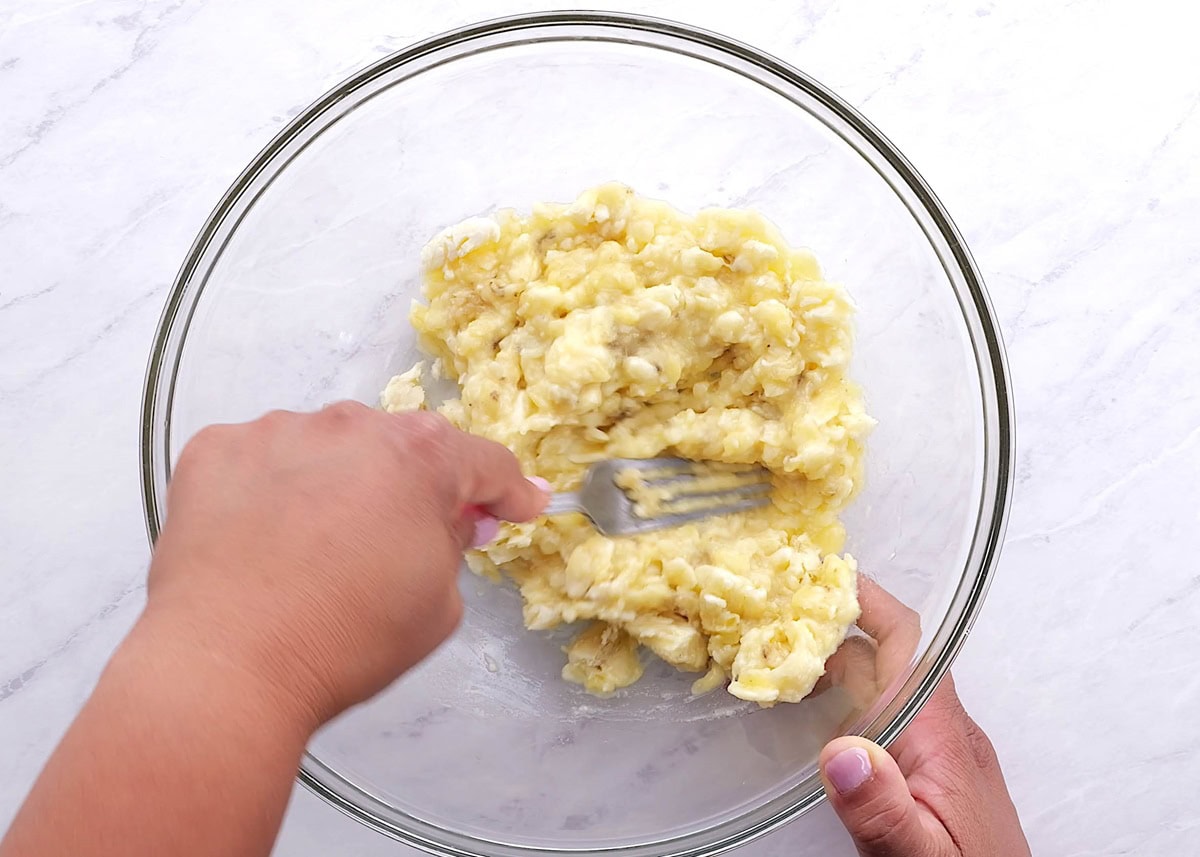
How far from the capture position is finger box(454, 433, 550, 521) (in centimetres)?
106

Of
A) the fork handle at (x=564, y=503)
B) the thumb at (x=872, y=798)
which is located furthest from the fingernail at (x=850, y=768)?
the fork handle at (x=564, y=503)

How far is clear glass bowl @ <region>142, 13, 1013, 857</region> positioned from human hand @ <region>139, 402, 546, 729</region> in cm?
53

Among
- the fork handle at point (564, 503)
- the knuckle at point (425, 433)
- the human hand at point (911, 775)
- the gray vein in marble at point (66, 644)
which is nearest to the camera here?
the knuckle at point (425, 433)

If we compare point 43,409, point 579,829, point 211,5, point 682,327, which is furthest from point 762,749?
point 211,5

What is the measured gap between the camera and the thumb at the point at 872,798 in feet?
4.55

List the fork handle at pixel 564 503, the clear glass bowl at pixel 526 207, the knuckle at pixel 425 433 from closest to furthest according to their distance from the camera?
the knuckle at pixel 425 433, the fork handle at pixel 564 503, the clear glass bowl at pixel 526 207

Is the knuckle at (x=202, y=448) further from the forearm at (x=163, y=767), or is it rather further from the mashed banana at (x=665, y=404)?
the mashed banana at (x=665, y=404)

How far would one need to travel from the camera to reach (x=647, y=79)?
1580 millimetres

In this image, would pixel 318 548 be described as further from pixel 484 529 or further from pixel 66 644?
pixel 66 644

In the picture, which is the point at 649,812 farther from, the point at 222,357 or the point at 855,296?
the point at 222,357

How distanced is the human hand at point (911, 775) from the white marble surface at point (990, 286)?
8cm

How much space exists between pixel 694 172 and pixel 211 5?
2.94 feet

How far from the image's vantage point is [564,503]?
1324 millimetres

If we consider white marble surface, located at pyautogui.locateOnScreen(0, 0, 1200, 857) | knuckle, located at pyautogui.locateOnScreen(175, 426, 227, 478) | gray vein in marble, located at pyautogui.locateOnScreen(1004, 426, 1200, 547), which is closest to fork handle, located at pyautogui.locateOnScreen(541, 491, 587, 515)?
knuckle, located at pyautogui.locateOnScreen(175, 426, 227, 478)
